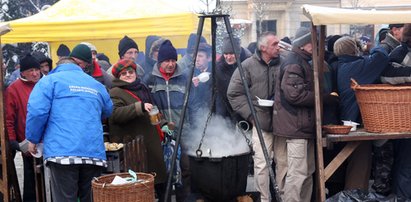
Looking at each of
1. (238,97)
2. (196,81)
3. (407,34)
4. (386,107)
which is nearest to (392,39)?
(407,34)

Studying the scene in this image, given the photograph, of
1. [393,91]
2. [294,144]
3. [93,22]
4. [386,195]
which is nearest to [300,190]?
[294,144]

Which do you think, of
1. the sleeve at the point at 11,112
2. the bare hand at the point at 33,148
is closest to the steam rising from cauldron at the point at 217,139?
the bare hand at the point at 33,148

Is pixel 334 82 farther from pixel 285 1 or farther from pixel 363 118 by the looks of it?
pixel 285 1

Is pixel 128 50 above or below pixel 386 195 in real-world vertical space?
above

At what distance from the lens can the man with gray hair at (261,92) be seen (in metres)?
6.04

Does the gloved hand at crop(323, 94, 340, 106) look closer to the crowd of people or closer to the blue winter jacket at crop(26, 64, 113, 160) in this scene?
the crowd of people

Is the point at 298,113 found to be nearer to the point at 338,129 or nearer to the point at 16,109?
the point at 338,129

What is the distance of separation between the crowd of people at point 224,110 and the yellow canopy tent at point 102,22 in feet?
5.80

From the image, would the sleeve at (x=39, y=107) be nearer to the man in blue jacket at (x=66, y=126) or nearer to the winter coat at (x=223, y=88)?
the man in blue jacket at (x=66, y=126)

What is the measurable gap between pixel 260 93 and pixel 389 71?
1389 millimetres

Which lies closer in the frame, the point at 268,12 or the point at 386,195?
the point at 386,195

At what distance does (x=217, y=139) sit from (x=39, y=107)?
217 cm

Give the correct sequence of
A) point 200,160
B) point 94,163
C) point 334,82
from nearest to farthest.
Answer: point 94,163 → point 200,160 → point 334,82

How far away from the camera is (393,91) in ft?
17.3
